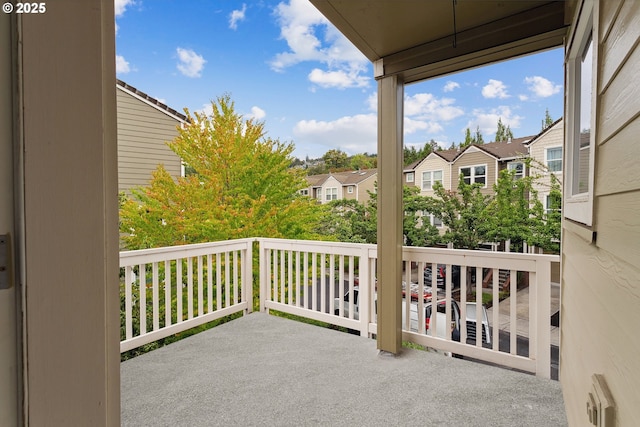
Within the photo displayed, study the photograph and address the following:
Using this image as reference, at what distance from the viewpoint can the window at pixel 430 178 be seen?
12.5 ft

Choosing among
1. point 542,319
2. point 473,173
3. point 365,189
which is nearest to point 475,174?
point 473,173

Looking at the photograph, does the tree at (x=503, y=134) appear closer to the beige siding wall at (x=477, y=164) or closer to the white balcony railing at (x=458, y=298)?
the beige siding wall at (x=477, y=164)

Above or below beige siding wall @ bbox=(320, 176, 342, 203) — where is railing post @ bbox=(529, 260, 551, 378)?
below

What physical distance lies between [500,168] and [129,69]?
6.01 meters

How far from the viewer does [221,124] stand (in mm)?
5633

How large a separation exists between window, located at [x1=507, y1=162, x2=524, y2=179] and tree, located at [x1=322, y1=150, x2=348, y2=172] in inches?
102

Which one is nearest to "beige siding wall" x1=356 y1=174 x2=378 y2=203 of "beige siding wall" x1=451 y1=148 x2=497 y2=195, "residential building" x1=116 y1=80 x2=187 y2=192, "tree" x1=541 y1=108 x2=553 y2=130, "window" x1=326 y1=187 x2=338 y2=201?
"window" x1=326 y1=187 x2=338 y2=201

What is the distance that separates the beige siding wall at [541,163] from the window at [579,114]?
0.88m

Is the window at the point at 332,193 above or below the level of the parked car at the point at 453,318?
above

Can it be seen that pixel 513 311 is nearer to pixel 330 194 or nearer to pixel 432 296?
pixel 432 296

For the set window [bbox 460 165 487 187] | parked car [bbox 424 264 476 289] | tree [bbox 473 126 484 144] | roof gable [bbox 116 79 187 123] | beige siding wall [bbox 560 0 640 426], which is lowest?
parked car [bbox 424 264 476 289]

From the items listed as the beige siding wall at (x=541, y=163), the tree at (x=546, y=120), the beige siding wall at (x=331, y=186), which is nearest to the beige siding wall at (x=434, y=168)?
the beige siding wall at (x=541, y=163)

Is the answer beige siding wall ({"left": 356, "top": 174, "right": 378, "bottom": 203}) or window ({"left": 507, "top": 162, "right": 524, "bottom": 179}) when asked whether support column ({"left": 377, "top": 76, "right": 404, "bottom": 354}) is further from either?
beige siding wall ({"left": 356, "top": 174, "right": 378, "bottom": 203})

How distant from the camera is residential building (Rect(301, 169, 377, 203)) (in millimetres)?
4871
